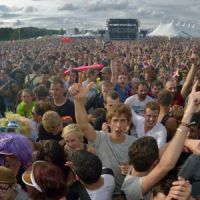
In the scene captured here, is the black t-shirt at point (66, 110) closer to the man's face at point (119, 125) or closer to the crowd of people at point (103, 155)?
the crowd of people at point (103, 155)

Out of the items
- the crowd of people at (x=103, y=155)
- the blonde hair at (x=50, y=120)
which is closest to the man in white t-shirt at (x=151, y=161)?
the crowd of people at (x=103, y=155)

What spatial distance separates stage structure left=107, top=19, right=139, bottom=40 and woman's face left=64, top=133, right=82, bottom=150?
63576 mm

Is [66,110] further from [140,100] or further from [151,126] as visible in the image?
[151,126]

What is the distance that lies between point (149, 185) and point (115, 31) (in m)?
67.5

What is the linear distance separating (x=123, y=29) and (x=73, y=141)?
66747mm

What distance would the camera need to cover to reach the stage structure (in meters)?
68.1

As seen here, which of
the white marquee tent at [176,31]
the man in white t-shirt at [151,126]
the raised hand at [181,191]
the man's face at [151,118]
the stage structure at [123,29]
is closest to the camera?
the raised hand at [181,191]

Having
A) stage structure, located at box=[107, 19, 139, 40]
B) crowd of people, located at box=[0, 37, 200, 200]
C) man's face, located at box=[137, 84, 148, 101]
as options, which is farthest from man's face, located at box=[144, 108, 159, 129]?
stage structure, located at box=[107, 19, 139, 40]

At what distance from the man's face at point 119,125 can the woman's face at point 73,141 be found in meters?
0.35

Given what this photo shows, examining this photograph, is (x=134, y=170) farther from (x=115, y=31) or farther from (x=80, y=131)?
(x=115, y=31)

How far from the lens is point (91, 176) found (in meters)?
2.99

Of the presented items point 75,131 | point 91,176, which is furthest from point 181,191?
point 75,131

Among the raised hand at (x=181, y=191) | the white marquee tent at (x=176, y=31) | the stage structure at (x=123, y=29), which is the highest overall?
the raised hand at (x=181, y=191)

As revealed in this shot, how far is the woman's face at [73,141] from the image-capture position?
397 centimetres
